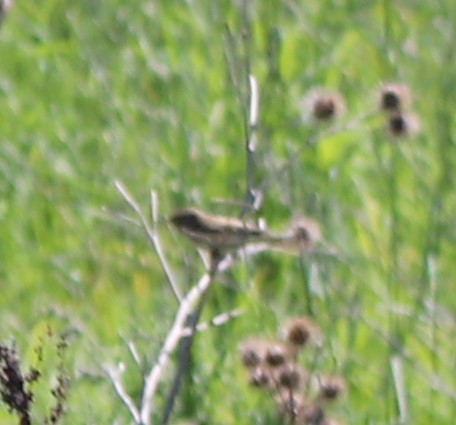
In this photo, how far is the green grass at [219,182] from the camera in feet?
13.1

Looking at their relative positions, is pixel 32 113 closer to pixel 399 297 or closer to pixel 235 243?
pixel 399 297

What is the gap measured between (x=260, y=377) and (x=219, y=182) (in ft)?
6.11

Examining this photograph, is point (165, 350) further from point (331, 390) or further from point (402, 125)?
point (402, 125)

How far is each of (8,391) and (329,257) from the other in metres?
1.79

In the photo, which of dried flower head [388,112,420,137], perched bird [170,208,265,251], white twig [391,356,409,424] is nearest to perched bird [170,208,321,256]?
perched bird [170,208,265,251]

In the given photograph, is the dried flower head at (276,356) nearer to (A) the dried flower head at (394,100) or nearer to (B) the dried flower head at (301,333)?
(B) the dried flower head at (301,333)

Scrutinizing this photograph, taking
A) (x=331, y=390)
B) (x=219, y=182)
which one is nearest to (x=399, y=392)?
(x=331, y=390)

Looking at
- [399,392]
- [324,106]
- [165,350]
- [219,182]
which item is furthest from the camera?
[219,182]

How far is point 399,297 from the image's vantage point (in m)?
4.43

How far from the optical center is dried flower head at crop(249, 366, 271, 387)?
309 cm

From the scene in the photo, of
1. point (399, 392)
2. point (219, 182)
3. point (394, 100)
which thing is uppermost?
point (394, 100)

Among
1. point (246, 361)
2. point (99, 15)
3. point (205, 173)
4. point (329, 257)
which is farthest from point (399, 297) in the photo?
point (99, 15)

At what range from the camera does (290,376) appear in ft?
9.80

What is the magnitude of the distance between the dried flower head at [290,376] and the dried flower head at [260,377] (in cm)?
2
